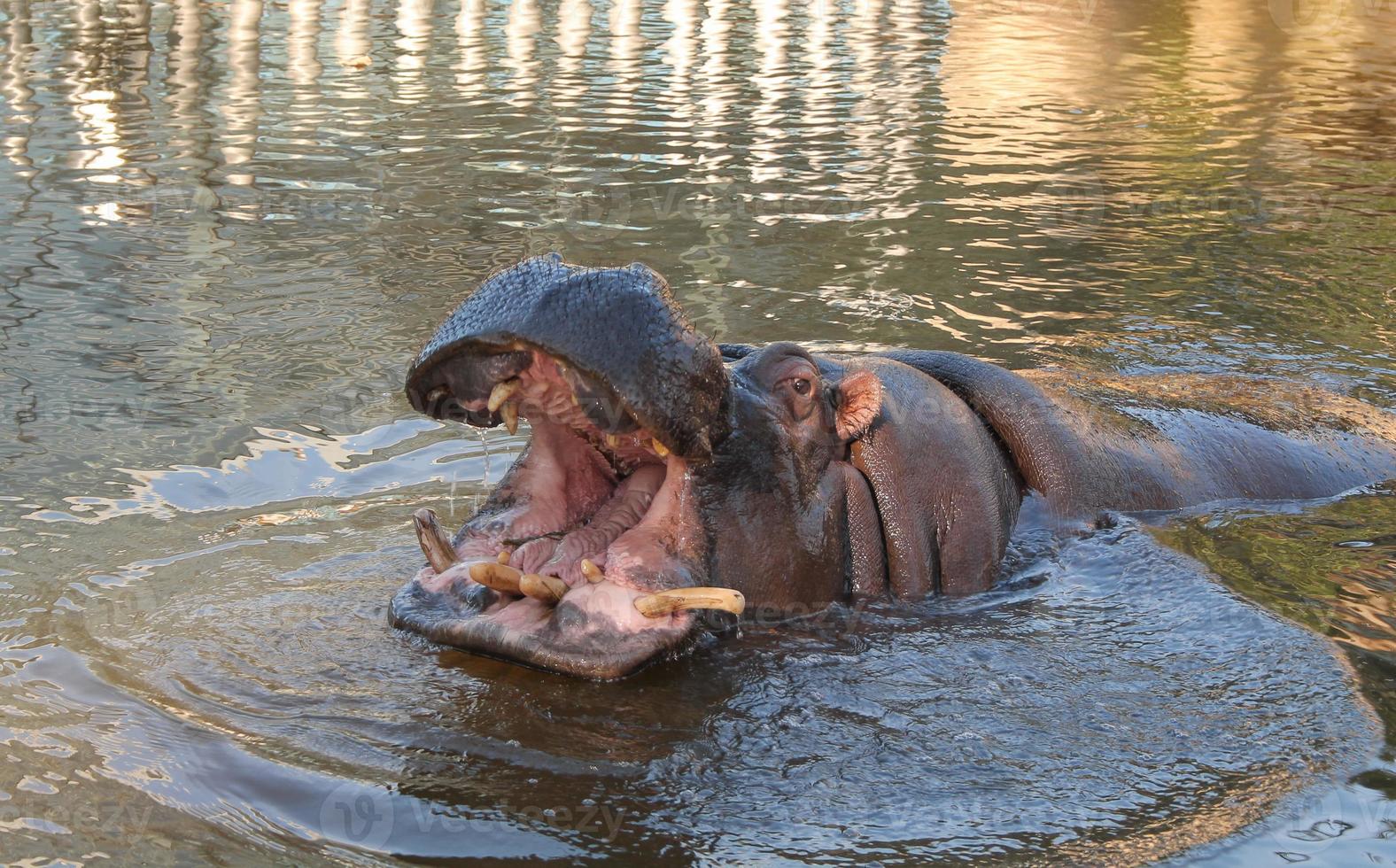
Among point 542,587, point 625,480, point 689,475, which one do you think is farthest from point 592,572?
point 625,480

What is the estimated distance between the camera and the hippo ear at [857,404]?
4.19m

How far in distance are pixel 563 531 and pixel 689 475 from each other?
16.2 inches

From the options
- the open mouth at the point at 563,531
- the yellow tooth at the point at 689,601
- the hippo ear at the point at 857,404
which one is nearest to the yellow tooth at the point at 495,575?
the open mouth at the point at 563,531

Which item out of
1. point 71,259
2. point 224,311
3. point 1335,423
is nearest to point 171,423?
point 224,311

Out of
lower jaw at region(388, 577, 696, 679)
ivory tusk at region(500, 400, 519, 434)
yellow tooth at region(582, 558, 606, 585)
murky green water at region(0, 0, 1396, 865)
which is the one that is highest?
ivory tusk at region(500, 400, 519, 434)

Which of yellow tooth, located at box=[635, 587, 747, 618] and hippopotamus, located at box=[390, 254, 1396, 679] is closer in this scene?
hippopotamus, located at box=[390, 254, 1396, 679]

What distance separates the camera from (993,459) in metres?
4.43

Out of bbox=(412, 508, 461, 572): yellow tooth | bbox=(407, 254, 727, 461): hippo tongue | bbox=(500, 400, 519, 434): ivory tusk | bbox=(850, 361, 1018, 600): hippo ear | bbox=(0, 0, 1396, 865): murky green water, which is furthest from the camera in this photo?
bbox=(850, 361, 1018, 600): hippo ear

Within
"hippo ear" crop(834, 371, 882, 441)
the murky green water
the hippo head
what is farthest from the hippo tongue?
the murky green water

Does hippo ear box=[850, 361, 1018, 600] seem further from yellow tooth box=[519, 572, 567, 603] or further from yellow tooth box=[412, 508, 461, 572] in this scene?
yellow tooth box=[412, 508, 461, 572]

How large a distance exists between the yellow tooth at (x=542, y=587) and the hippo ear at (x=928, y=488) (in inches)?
35.9

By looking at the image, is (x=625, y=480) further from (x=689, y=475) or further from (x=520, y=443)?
(x=520, y=443)

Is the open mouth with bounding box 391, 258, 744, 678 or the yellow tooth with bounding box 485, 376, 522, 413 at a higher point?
the yellow tooth with bounding box 485, 376, 522, 413

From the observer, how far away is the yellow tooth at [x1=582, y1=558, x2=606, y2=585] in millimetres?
3768
